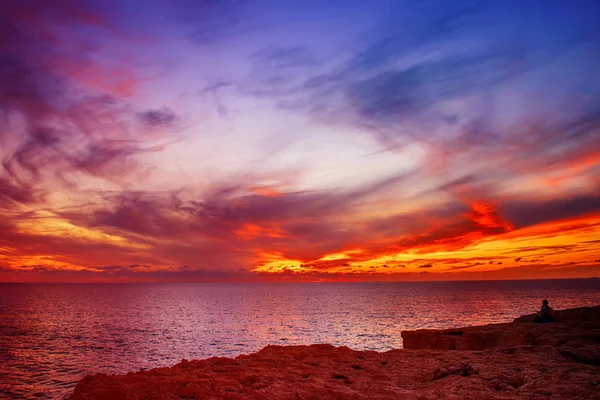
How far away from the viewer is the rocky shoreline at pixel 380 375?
955 centimetres

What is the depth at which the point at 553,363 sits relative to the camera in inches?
482

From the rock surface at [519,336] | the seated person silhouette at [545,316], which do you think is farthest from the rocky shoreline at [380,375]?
the seated person silhouette at [545,316]

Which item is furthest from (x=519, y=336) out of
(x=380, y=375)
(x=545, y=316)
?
(x=380, y=375)

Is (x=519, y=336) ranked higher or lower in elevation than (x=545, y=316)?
lower

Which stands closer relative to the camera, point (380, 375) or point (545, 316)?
point (380, 375)

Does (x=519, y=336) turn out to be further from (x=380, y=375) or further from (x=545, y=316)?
(x=380, y=375)

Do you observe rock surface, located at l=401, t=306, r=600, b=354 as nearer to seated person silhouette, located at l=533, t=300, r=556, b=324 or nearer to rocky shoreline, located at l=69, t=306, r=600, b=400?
rocky shoreline, located at l=69, t=306, r=600, b=400

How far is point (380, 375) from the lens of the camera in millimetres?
11578

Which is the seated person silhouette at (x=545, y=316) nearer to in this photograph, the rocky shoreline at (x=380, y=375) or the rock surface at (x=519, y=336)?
the rock surface at (x=519, y=336)

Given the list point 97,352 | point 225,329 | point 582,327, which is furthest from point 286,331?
point 582,327

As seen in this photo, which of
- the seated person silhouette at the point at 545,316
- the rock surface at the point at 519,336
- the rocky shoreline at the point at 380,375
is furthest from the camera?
the seated person silhouette at the point at 545,316

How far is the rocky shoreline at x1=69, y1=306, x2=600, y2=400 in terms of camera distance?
9547 millimetres

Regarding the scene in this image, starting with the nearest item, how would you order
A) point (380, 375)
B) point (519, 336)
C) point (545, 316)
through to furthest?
point (380, 375)
point (519, 336)
point (545, 316)

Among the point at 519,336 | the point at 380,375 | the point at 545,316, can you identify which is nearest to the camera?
the point at 380,375
